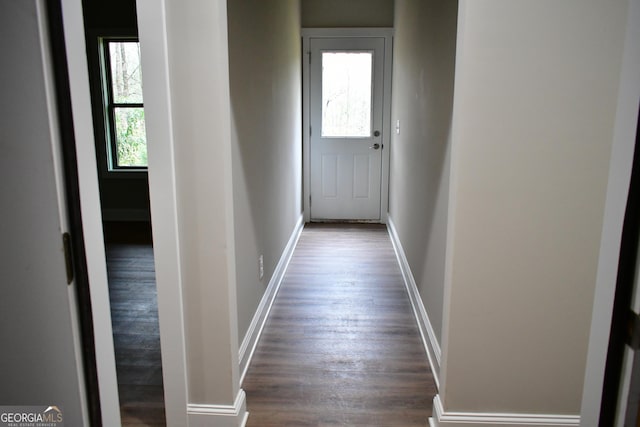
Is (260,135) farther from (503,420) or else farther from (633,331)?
(633,331)

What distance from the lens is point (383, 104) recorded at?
5.44 m

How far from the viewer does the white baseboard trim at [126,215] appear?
6.03m

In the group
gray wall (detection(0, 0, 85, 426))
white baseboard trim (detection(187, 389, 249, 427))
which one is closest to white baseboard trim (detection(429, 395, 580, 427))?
white baseboard trim (detection(187, 389, 249, 427))

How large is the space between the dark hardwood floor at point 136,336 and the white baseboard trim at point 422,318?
1309 millimetres

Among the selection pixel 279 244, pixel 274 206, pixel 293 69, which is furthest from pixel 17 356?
pixel 293 69

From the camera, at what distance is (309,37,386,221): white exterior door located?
5.39 meters

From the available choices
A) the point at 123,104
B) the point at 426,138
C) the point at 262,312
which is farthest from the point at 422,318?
the point at 123,104

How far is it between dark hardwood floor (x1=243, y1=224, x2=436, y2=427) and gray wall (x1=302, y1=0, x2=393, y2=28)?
2843 millimetres

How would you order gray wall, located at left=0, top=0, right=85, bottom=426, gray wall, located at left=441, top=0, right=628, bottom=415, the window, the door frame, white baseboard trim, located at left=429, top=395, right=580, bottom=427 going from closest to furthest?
gray wall, located at left=0, top=0, right=85, bottom=426 → gray wall, located at left=441, top=0, right=628, bottom=415 → white baseboard trim, located at left=429, top=395, right=580, bottom=427 → the door frame → the window

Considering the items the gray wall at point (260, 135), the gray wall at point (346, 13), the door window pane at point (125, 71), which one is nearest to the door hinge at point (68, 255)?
the gray wall at point (260, 135)

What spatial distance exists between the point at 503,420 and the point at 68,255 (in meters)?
1.79

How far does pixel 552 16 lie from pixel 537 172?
1.75 ft

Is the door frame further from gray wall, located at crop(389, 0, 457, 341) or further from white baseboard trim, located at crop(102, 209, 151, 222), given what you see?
white baseboard trim, located at crop(102, 209, 151, 222)

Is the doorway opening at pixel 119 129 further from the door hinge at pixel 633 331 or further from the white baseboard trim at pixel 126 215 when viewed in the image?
the door hinge at pixel 633 331
